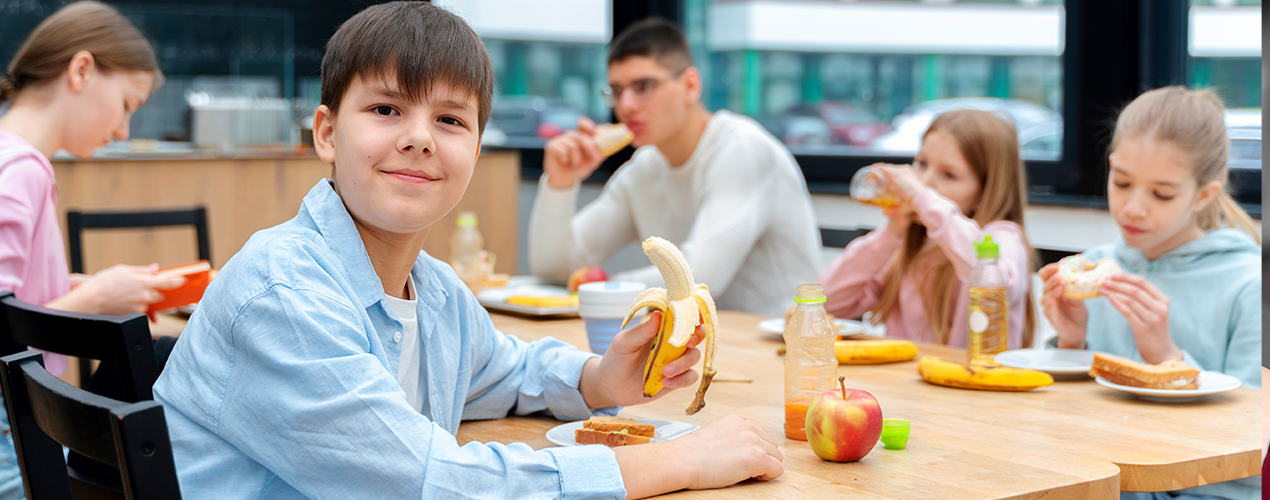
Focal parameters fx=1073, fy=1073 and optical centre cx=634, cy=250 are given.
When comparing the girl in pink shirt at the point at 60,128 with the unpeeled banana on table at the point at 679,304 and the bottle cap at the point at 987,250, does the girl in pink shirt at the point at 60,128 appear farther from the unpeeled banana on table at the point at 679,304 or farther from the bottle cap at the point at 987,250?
the bottle cap at the point at 987,250

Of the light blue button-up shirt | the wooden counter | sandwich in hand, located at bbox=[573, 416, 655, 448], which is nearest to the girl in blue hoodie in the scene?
sandwich in hand, located at bbox=[573, 416, 655, 448]

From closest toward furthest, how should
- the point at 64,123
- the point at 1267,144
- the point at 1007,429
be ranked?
the point at 1267,144
the point at 1007,429
the point at 64,123

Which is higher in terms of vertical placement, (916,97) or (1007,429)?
(916,97)

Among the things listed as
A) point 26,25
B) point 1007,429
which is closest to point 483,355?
point 1007,429

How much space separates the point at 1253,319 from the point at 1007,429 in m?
0.70

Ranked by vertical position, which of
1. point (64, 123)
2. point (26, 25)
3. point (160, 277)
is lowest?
point (160, 277)

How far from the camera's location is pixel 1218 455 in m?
1.17

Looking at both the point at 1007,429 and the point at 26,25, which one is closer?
the point at 1007,429

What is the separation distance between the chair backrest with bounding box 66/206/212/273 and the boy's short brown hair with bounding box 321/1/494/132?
5.66 feet

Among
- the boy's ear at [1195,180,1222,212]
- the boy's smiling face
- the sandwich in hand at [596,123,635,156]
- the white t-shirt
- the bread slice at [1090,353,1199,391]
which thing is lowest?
the bread slice at [1090,353,1199,391]

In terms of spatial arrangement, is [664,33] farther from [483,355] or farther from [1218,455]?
[1218,455]

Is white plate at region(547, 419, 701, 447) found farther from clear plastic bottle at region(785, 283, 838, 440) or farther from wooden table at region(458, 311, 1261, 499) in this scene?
clear plastic bottle at region(785, 283, 838, 440)

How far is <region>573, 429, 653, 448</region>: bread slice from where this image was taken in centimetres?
115

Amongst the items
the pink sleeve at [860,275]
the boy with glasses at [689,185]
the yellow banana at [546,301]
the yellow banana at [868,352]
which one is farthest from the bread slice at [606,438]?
the boy with glasses at [689,185]
